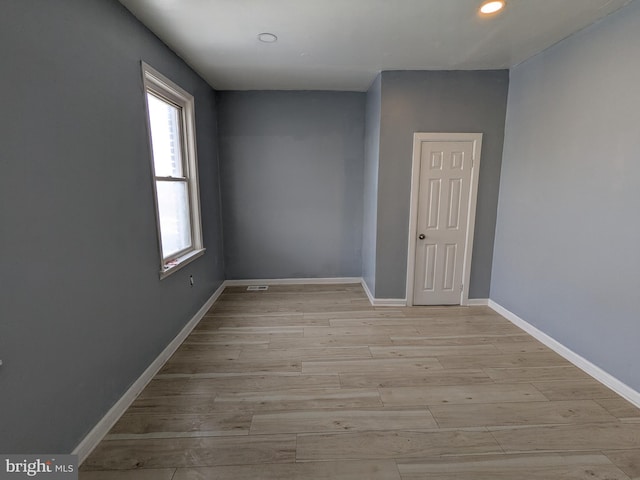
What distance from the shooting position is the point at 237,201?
4.26 metres

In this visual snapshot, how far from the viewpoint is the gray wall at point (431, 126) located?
10.7 ft

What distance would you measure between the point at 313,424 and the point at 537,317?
248 cm

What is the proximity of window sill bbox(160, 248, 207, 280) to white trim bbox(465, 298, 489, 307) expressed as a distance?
3.30 meters

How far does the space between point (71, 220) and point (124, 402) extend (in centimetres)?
127

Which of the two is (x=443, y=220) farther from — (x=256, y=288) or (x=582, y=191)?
(x=256, y=288)

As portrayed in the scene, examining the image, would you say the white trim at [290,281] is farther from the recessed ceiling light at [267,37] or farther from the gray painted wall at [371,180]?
the recessed ceiling light at [267,37]

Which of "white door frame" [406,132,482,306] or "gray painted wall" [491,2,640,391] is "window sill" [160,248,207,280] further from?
"gray painted wall" [491,2,640,391]

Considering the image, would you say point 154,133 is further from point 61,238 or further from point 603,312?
point 603,312

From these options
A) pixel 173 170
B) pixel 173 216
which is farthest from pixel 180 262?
pixel 173 170

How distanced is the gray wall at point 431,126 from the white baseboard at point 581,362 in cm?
85

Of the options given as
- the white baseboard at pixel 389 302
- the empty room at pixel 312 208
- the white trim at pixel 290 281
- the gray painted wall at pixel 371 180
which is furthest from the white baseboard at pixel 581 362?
the white trim at pixel 290 281

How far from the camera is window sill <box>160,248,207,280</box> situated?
2.52m

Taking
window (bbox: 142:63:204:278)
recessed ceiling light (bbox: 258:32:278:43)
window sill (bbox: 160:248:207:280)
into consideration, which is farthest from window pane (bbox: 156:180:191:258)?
recessed ceiling light (bbox: 258:32:278:43)

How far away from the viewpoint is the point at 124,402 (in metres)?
1.98
